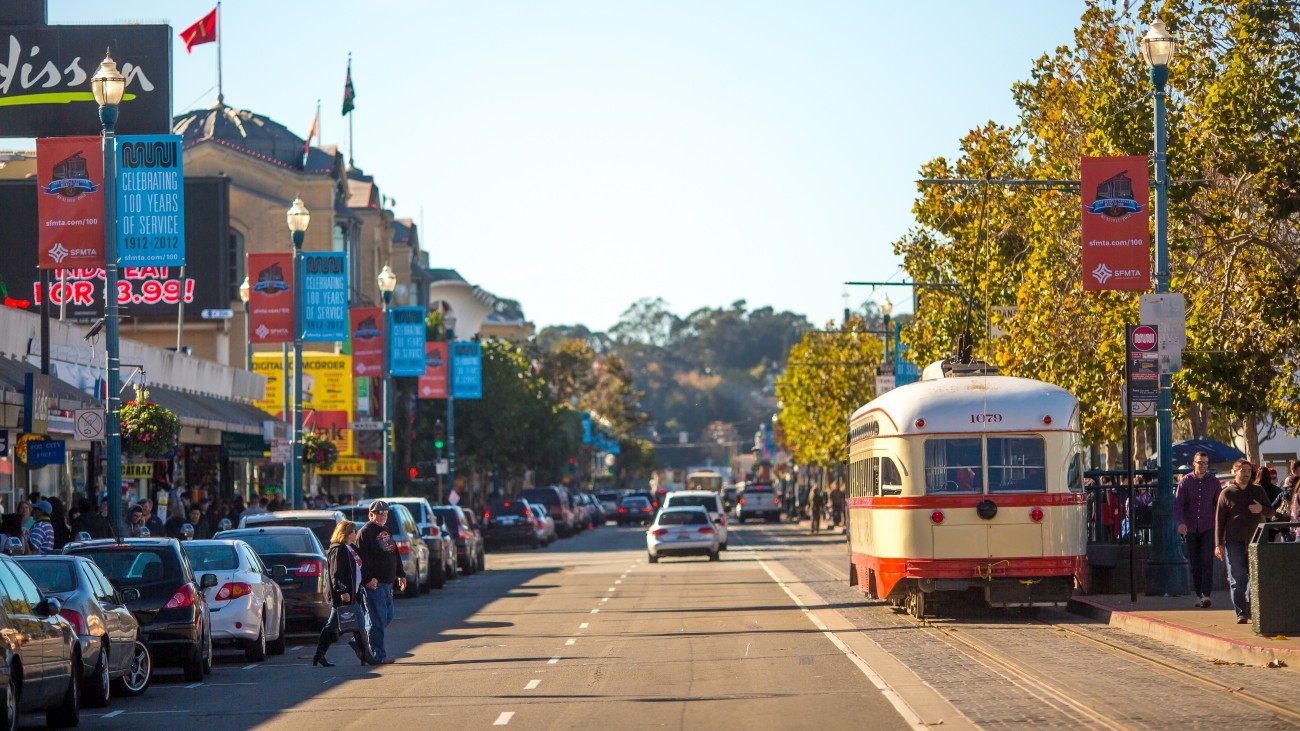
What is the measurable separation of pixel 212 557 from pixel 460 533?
22386mm

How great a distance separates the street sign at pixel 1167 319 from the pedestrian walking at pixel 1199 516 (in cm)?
222

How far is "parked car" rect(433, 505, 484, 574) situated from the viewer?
4347 centimetres

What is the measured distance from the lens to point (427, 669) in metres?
19.7

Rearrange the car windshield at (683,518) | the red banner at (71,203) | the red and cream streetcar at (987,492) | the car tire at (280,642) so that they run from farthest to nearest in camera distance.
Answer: the car windshield at (683,518) → the red banner at (71,203) → the red and cream streetcar at (987,492) → the car tire at (280,642)

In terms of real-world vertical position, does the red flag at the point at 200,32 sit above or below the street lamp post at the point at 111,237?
above

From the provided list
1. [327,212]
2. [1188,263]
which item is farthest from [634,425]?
[1188,263]

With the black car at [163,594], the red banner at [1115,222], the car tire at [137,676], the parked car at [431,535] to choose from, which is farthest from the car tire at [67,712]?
the parked car at [431,535]

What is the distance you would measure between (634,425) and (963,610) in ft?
418

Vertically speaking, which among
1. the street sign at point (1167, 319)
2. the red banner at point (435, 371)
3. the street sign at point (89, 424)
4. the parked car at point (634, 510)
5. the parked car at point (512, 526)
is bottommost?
the parked car at point (634, 510)

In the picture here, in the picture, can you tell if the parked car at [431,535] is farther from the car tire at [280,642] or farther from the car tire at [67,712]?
the car tire at [67,712]

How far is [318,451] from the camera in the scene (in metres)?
49.1

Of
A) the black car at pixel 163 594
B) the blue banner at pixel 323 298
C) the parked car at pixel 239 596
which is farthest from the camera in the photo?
A: the blue banner at pixel 323 298

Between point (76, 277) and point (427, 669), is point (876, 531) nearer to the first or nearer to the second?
point (427, 669)

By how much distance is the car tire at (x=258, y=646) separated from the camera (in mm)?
21359
